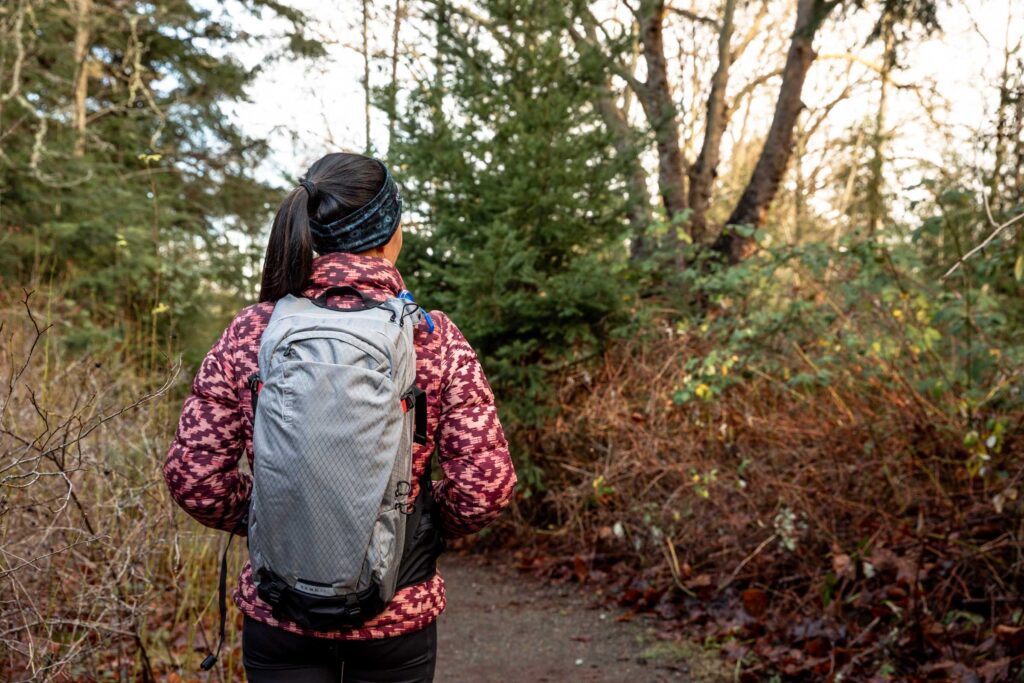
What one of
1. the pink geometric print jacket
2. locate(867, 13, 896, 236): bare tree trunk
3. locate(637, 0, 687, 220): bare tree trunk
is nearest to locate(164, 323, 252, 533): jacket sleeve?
the pink geometric print jacket

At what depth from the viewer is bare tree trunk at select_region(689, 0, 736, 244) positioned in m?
10.8

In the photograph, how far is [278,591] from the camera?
1749 mm

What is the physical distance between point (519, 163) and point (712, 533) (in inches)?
120

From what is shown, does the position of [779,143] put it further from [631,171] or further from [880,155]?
[631,171]

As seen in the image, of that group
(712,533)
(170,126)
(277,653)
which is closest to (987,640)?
(712,533)

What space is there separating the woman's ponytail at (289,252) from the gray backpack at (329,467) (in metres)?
0.12

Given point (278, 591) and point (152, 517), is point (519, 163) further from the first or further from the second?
point (278, 591)

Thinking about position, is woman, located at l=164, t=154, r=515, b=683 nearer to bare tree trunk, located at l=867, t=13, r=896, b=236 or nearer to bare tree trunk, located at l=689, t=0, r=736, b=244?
bare tree trunk, located at l=867, t=13, r=896, b=236

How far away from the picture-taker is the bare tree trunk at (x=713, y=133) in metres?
10.8

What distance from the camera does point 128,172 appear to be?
440 inches

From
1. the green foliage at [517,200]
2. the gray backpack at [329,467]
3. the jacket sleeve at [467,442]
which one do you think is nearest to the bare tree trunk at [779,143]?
the green foliage at [517,200]

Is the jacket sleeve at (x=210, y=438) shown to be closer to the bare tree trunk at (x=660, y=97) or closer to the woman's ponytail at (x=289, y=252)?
the woman's ponytail at (x=289, y=252)

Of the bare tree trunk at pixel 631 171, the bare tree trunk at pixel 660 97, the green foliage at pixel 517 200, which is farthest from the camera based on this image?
the bare tree trunk at pixel 660 97

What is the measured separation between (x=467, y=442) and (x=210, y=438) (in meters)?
0.58
